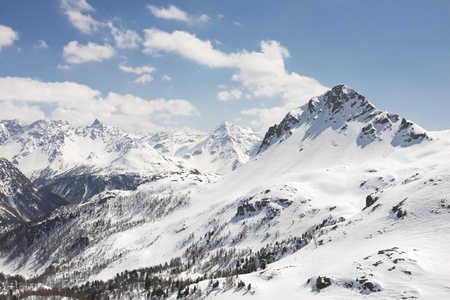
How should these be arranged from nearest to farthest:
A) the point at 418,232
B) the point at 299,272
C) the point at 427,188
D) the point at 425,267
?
the point at 425,267 → the point at 418,232 → the point at 299,272 → the point at 427,188

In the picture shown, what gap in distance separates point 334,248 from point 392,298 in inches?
1281

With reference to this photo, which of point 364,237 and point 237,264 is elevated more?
point 364,237

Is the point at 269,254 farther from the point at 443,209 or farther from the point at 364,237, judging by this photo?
the point at 443,209

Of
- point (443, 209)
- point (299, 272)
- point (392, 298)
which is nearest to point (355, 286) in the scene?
point (392, 298)

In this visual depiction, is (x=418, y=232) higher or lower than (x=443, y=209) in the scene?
lower

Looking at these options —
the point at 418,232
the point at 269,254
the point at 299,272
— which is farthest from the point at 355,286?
the point at 269,254

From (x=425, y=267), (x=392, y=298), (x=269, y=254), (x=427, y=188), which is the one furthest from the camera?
(x=269, y=254)

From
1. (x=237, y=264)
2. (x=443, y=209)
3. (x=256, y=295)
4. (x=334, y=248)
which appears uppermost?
(x=443, y=209)

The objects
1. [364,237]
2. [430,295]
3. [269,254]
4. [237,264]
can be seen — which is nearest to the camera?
[430,295]

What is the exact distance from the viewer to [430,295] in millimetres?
39656

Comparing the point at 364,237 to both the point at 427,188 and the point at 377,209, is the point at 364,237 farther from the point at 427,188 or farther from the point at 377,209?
the point at 427,188

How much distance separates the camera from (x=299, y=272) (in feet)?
219

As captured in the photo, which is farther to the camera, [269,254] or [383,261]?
[269,254]

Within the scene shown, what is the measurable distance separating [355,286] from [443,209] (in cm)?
3443
